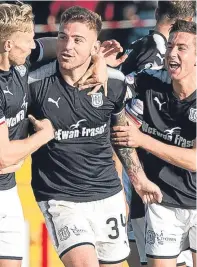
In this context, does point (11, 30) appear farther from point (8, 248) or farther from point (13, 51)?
point (8, 248)

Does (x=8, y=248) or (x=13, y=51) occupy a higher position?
(x=13, y=51)

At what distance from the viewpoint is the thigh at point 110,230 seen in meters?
7.00

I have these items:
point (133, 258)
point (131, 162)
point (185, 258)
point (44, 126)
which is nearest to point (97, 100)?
point (44, 126)

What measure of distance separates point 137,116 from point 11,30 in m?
1.34

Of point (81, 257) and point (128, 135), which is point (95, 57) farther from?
point (81, 257)

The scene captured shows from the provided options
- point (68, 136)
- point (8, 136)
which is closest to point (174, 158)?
point (68, 136)

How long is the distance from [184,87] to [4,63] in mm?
1463

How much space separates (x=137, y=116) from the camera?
24.3 ft

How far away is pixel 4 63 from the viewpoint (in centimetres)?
662

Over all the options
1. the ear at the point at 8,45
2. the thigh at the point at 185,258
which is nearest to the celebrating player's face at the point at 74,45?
the ear at the point at 8,45

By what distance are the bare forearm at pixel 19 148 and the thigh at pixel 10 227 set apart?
39 cm

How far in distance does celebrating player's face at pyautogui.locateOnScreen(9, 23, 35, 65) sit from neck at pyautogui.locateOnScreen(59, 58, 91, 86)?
13.8 inches

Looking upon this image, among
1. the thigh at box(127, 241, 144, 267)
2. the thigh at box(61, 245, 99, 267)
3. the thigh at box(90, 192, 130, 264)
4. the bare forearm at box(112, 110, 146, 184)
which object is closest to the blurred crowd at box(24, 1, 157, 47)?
the thigh at box(127, 241, 144, 267)

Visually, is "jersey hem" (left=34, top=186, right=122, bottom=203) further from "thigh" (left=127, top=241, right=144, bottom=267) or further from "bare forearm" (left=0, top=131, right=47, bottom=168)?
"thigh" (left=127, top=241, right=144, bottom=267)
